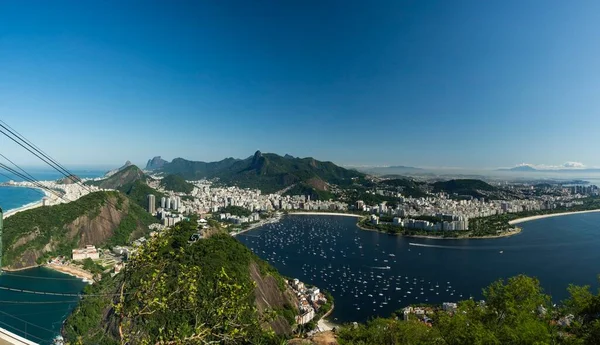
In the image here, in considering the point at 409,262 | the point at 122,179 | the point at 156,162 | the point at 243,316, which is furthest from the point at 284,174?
the point at 156,162

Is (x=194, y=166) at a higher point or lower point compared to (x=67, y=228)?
higher

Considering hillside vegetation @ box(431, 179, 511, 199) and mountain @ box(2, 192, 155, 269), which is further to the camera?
hillside vegetation @ box(431, 179, 511, 199)

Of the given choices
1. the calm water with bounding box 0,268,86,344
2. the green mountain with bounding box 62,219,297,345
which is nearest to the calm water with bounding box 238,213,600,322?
the calm water with bounding box 0,268,86,344

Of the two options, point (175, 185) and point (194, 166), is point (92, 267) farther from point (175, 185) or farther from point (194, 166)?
point (194, 166)

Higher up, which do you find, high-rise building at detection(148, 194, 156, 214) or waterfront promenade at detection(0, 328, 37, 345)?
waterfront promenade at detection(0, 328, 37, 345)

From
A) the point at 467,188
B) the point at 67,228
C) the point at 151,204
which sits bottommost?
the point at 67,228

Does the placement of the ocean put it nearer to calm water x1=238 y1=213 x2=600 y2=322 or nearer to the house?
the house

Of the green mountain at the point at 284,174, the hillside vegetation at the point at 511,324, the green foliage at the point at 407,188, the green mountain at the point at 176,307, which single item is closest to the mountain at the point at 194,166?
the green mountain at the point at 284,174
